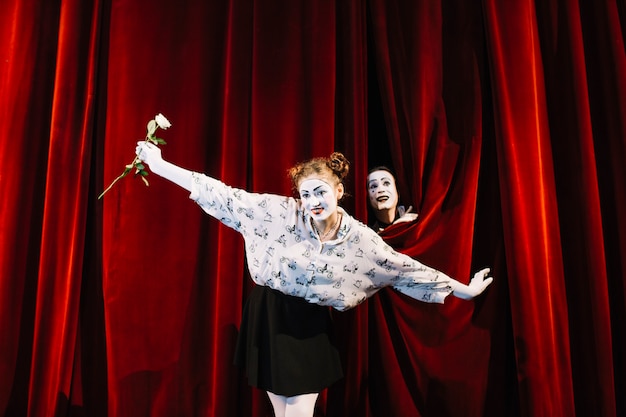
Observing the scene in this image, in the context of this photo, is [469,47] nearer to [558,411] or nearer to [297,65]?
[297,65]

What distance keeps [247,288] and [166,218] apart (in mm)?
444

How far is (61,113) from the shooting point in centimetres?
185

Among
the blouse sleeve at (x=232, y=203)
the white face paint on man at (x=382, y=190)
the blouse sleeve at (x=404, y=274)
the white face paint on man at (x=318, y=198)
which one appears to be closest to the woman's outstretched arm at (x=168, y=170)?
the blouse sleeve at (x=232, y=203)

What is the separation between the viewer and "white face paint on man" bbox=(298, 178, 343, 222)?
137 centimetres

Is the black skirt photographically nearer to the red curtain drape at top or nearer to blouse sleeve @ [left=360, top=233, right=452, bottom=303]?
blouse sleeve @ [left=360, top=233, right=452, bottom=303]

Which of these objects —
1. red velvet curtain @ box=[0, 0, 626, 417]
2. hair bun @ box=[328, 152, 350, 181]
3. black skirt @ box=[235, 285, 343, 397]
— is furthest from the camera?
red velvet curtain @ box=[0, 0, 626, 417]

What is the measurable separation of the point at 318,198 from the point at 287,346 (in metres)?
0.47

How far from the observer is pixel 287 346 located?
4.56ft

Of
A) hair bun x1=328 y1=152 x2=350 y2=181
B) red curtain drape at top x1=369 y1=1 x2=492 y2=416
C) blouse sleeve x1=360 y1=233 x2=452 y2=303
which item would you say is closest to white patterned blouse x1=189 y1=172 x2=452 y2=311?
blouse sleeve x1=360 y1=233 x2=452 y2=303

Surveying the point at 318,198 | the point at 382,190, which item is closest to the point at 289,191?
the point at 382,190

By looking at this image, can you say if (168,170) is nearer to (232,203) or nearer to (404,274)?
(232,203)

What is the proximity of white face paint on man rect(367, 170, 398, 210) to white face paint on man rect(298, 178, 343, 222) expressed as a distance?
0.51 meters

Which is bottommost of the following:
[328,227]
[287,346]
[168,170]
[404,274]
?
[287,346]

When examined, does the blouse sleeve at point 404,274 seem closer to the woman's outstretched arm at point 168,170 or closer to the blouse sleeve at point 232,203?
the blouse sleeve at point 232,203
